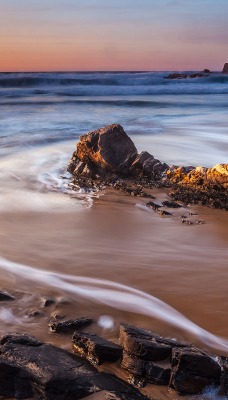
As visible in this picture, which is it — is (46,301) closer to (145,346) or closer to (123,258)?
(123,258)

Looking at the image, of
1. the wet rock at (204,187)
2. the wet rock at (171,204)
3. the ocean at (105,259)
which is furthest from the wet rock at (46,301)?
the wet rock at (204,187)

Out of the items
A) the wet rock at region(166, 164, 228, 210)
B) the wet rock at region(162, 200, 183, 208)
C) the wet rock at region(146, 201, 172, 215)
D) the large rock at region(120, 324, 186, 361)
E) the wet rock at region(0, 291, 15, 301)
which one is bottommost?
the wet rock at region(0, 291, 15, 301)

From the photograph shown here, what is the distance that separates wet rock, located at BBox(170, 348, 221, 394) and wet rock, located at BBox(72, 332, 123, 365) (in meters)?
0.40

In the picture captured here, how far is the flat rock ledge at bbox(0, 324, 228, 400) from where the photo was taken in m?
2.62

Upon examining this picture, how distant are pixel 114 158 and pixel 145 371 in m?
5.26

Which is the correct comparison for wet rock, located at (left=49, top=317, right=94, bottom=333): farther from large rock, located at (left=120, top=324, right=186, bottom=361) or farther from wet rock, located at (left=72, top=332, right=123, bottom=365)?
large rock, located at (left=120, top=324, right=186, bottom=361)

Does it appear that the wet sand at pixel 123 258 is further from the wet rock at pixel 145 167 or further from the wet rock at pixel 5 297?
the wet rock at pixel 145 167

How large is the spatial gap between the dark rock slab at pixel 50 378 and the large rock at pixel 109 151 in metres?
5.15

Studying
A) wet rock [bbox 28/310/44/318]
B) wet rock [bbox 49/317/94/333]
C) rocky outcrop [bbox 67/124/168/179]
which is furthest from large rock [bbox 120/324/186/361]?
rocky outcrop [bbox 67/124/168/179]

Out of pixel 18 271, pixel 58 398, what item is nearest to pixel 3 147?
pixel 18 271

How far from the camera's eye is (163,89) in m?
41.2

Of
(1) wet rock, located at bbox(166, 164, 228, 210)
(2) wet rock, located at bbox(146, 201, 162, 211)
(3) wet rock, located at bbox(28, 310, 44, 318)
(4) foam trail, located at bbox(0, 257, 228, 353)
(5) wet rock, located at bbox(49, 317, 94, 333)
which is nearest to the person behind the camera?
(5) wet rock, located at bbox(49, 317, 94, 333)

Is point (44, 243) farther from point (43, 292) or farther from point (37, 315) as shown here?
point (37, 315)

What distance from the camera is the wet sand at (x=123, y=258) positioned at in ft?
Result: 12.1
